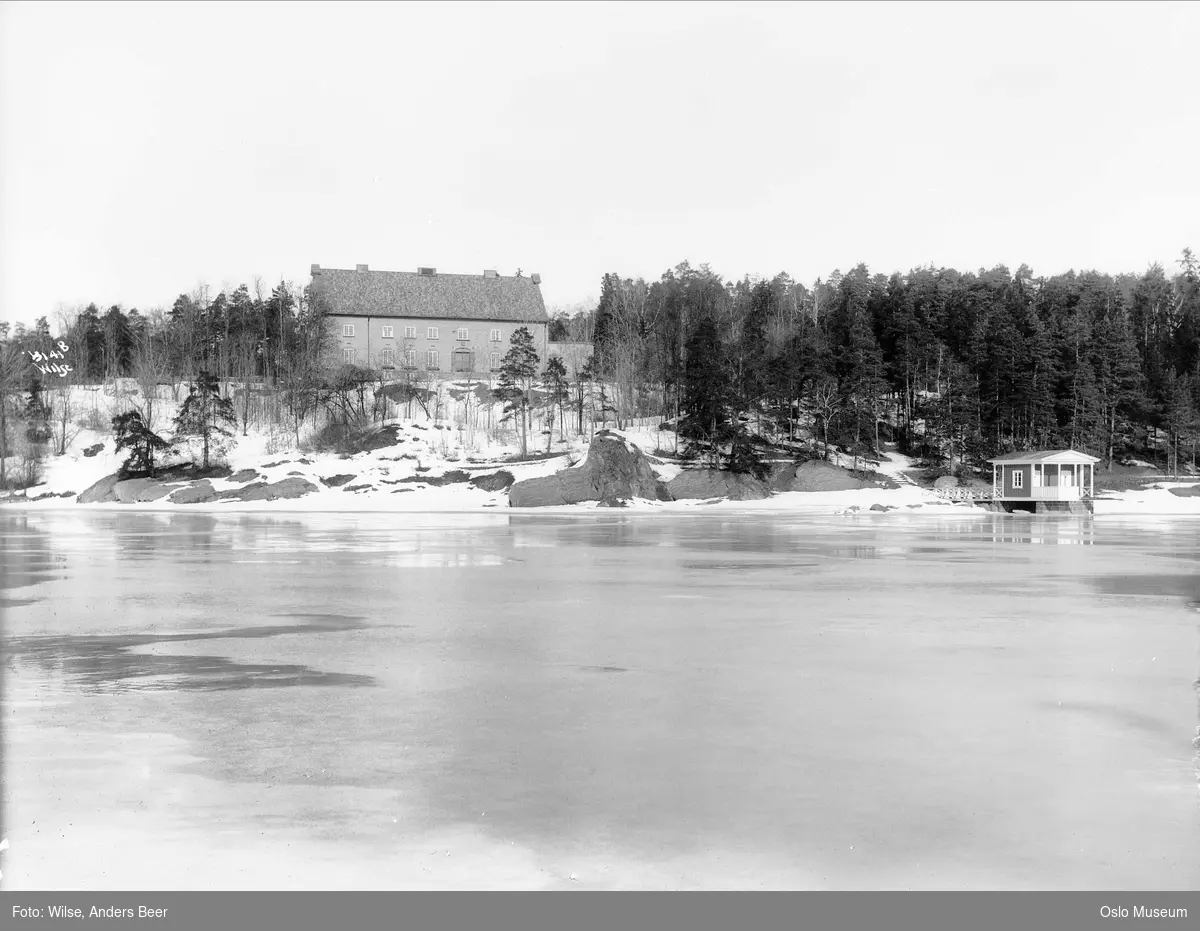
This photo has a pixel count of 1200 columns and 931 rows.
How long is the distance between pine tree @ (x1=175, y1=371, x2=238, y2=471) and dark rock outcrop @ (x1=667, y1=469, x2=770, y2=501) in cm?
2985

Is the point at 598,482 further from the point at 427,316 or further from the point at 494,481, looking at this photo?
the point at 427,316

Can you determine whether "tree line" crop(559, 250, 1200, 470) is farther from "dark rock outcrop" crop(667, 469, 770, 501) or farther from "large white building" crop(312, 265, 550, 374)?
"large white building" crop(312, 265, 550, 374)

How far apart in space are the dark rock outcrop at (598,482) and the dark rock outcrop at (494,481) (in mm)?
2116

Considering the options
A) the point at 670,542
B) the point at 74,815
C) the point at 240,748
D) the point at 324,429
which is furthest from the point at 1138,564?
the point at 324,429

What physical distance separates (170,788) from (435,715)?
2.87m

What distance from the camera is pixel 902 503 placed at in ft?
199

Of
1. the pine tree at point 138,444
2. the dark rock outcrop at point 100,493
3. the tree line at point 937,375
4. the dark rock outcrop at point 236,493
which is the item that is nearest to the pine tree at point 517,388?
the tree line at point 937,375

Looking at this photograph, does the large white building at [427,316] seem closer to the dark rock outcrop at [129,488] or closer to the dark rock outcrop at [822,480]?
the dark rock outcrop at [129,488]

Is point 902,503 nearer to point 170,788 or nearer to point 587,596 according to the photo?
point 587,596

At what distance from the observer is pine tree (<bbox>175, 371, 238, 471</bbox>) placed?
68.9 metres

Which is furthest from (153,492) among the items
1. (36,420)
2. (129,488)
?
(36,420)

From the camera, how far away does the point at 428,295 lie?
313ft

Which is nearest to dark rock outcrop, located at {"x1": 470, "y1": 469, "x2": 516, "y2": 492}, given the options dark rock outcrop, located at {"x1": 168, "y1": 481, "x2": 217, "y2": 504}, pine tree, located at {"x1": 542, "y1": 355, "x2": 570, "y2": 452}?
pine tree, located at {"x1": 542, "y1": 355, "x2": 570, "y2": 452}

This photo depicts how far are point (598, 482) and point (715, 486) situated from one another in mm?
7314
